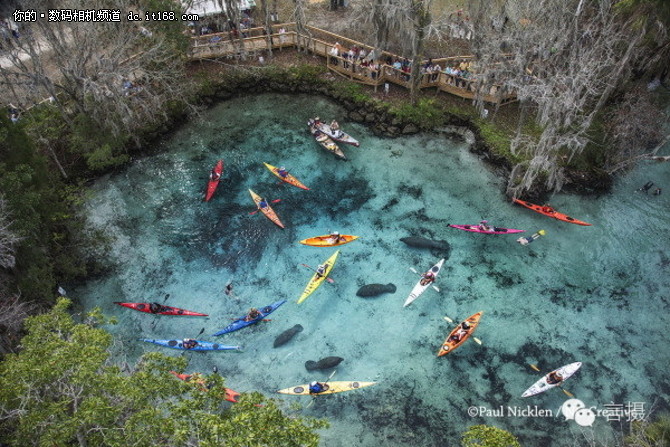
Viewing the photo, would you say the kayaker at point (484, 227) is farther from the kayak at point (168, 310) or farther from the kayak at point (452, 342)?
the kayak at point (168, 310)

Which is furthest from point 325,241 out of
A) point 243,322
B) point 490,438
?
point 490,438

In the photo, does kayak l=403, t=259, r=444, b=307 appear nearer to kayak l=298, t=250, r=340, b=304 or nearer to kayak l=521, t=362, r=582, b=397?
kayak l=298, t=250, r=340, b=304

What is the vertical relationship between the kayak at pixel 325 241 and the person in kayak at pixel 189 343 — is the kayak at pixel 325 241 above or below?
above

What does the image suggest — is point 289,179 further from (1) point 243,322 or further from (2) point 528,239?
(2) point 528,239

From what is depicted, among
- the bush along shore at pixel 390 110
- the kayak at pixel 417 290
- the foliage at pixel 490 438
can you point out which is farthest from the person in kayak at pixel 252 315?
the bush along shore at pixel 390 110

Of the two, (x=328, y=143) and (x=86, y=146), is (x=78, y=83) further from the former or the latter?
(x=328, y=143)

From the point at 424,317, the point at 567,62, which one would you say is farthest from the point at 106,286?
the point at 567,62

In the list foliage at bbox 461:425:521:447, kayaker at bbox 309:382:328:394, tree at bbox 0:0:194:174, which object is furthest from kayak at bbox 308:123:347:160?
foliage at bbox 461:425:521:447
